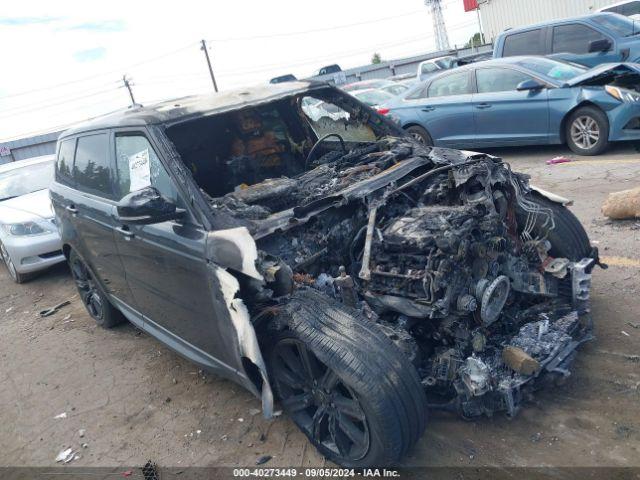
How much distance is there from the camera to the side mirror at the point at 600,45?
9.01m

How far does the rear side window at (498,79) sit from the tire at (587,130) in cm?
96

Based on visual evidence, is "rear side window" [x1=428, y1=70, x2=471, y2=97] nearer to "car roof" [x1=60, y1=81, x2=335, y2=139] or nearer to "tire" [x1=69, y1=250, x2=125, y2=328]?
"car roof" [x1=60, y1=81, x2=335, y2=139]

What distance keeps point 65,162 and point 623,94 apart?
6.70 m

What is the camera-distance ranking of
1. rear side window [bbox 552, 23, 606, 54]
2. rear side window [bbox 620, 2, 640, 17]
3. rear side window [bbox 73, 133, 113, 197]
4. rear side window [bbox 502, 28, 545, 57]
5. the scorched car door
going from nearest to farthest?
the scorched car door
rear side window [bbox 73, 133, 113, 197]
rear side window [bbox 552, 23, 606, 54]
rear side window [bbox 502, 28, 545, 57]
rear side window [bbox 620, 2, 640, 17]

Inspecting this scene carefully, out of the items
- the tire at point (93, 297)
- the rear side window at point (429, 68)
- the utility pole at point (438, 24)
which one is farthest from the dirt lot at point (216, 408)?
the utility pole at point (438, 24)

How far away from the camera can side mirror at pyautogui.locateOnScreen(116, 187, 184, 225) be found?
292 cm

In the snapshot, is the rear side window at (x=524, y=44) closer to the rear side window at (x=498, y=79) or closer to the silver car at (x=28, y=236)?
the rear side window at (x=498, y=79)

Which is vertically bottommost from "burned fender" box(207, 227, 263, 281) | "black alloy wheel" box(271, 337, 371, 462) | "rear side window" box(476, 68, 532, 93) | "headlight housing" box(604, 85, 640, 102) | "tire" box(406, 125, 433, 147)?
"black alloy wheel" box(271, 337, 371, 462)

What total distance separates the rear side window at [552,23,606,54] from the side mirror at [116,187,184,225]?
353 inches

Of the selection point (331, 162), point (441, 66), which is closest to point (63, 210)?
point (331, 162)

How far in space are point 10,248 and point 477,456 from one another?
6432mm

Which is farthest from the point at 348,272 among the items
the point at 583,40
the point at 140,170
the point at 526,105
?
the point at 583,40

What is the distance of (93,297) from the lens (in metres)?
5.25

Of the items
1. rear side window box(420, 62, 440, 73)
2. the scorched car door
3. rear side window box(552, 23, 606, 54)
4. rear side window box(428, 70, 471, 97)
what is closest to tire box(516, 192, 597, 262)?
the scorched car door
